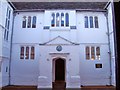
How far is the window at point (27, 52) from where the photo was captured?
18.2 meters

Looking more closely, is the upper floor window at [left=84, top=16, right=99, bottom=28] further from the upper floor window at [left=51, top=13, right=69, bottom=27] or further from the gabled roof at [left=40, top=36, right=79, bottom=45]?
the gabled roof at [left=40, top=36, right=79, bottom=45]

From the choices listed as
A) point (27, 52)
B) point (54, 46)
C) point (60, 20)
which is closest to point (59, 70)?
point (54, 46)

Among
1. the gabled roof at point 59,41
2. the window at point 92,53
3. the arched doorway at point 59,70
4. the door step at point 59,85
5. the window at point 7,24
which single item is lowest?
the door step at point 59,85

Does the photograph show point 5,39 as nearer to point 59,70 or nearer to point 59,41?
point 59,41

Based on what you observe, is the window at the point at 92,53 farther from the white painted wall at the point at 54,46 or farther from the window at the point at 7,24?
the window at the point at 7,24

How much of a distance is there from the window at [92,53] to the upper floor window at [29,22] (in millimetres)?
6144

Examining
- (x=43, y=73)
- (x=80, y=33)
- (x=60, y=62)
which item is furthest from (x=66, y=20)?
(x=43, y=73)

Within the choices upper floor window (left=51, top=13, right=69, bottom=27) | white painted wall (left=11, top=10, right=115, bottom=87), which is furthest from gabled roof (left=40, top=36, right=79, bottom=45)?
upper floor window (left=51, top=13, right=69, bottom=27)

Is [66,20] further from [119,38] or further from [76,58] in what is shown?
[119,38]

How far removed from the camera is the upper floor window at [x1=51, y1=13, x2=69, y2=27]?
18.5 meters

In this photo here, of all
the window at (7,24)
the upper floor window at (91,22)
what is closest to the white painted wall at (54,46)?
the upper floor window at (91,22)

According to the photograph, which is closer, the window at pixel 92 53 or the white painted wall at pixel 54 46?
the white painted wall at pixel 54 46

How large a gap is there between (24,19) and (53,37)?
3822mm

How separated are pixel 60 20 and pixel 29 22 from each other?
3307 millimetres
